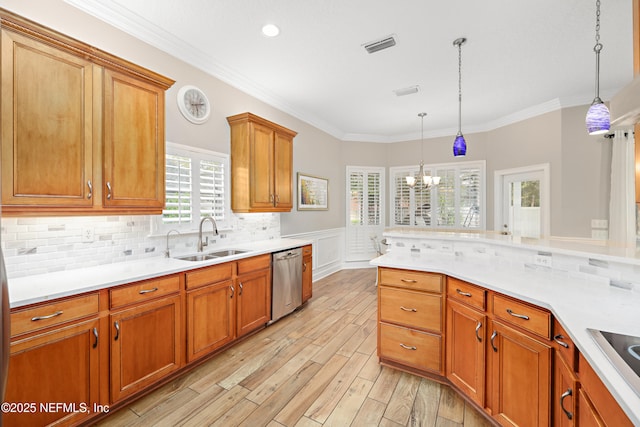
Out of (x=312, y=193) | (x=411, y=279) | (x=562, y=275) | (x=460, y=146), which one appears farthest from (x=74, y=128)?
(x=312, y=193)

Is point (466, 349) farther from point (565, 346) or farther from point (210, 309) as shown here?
point (210, 309)

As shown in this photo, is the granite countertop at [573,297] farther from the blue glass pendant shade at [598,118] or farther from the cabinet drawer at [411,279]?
the blue glass pendant shade at [598,118]

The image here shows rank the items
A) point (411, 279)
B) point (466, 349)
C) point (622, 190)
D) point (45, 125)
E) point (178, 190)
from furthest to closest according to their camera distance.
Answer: point (622, 190) → point (178, 190) → point (411, 279) → point (466, 349) → point (45, 125)

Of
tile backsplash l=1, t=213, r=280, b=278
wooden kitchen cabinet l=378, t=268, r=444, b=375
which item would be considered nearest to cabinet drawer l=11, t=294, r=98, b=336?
Answer: tile backsplash l=1, t=213, r=280, b=278

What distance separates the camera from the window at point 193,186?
2.89m

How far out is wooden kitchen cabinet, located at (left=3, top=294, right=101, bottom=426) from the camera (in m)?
1.56

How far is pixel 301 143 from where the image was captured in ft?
16.4

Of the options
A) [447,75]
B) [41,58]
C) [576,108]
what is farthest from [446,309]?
[576,108]

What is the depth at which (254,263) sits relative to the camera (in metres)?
3.06

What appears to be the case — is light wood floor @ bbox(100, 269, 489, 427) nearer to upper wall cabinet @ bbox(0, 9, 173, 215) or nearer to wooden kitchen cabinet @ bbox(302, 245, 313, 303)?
wooden kitchen cabinet @ bbox(302, 245, 313, 303)

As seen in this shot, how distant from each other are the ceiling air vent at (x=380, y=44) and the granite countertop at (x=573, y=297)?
2.16 metres

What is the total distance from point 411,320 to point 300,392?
1041 mm

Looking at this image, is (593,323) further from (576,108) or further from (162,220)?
(576,108)

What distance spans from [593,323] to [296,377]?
6.57ft
